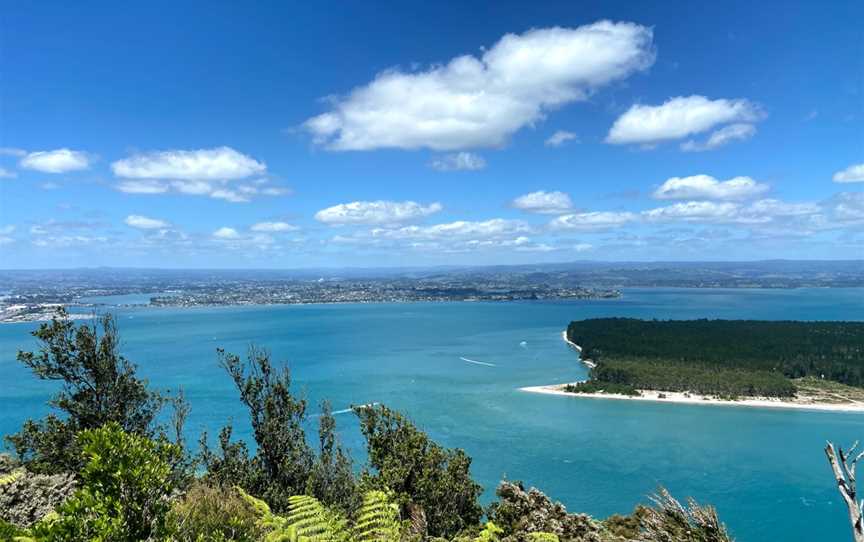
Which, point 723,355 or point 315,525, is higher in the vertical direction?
point 315,525

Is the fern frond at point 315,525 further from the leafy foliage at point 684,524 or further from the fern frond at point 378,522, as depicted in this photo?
the leafy foliage at point 684,524

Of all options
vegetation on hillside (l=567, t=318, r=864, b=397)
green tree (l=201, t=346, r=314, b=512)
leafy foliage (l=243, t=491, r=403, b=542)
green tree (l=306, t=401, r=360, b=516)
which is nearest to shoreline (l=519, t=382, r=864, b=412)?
vegetation on hillside (l=567, t=318, r=864, b=397)

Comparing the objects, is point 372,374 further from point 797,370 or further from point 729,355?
point 797,370

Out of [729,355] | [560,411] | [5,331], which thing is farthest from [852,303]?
[5,331]

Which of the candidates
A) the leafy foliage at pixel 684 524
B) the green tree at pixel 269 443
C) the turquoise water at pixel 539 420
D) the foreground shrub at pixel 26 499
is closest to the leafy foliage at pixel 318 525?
the leafy foliage at pixel 684 524

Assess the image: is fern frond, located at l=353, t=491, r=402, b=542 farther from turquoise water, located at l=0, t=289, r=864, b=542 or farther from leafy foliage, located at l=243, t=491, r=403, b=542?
turquoise water, located at l=0, t=289, r=864, b=542

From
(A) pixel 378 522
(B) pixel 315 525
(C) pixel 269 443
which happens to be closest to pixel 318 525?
(B) pixel 315 525

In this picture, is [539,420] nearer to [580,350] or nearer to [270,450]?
[270,450]
